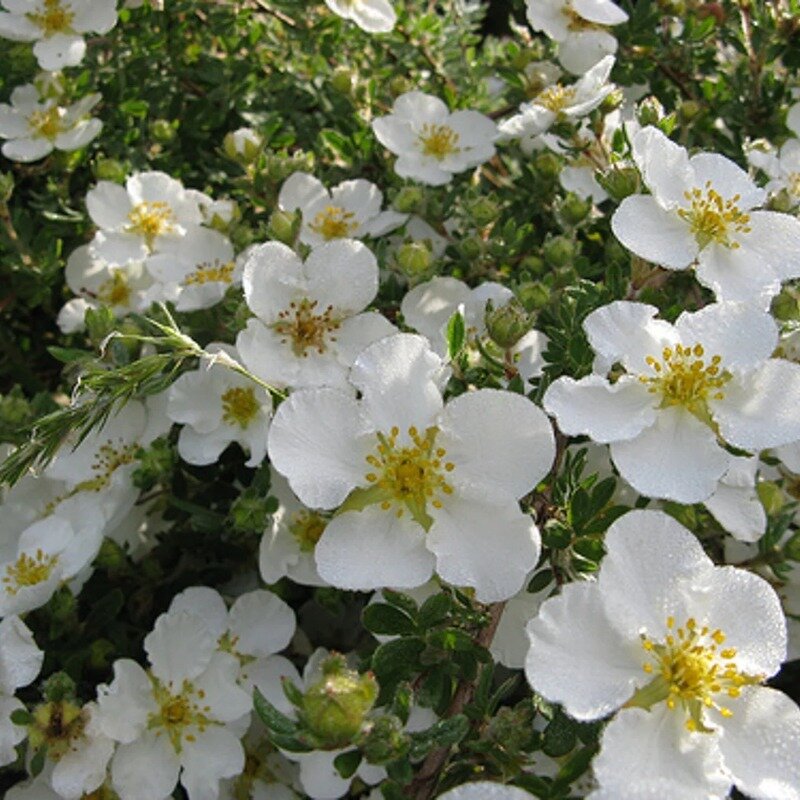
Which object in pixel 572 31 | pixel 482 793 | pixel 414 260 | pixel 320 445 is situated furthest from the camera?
pixel 572 31

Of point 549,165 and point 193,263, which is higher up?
point 549,165

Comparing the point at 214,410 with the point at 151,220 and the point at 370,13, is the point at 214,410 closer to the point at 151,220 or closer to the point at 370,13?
the point at 151,220

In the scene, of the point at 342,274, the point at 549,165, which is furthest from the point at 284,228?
the point at 549,165

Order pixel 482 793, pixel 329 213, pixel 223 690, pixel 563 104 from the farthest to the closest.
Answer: pixel 329 213 < pixel 563 104 < pixel 223 690 < pixel 482 793

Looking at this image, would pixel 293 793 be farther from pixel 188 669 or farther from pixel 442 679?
pixel 442 679

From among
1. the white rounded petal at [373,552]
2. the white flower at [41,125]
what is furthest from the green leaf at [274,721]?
the white flower at [41,125]

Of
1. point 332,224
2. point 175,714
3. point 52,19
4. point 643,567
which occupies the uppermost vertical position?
point 643,567

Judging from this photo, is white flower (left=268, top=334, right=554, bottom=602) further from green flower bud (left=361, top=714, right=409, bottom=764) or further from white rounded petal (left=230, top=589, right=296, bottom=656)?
white rounded petal (left=230, top=589, right=296, bottom=656)

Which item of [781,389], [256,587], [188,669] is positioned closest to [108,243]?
[256,587]
